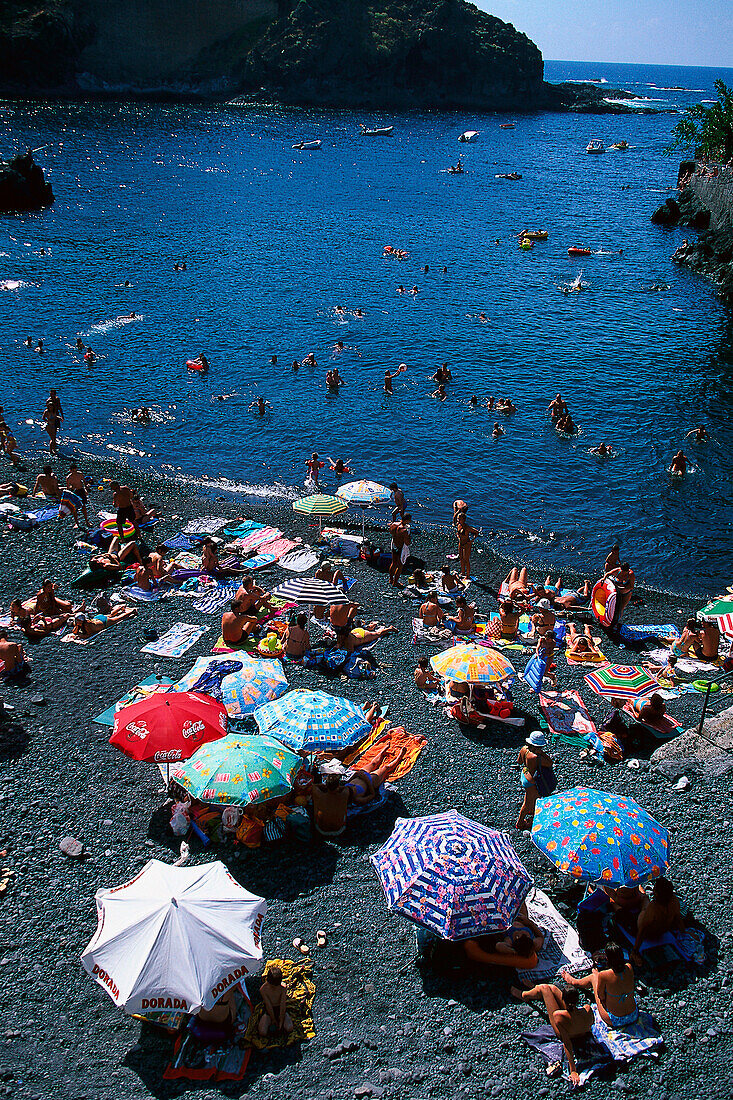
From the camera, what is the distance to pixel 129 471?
94.6ft

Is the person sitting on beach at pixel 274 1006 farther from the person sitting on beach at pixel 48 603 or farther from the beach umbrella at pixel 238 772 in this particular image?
the person sitting on beach at pixel 48 603

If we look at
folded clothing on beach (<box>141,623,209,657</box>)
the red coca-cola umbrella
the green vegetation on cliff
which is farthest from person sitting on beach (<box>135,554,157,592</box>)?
the green vegetation on cliff

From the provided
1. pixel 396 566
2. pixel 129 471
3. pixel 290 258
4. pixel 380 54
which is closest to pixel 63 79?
pixel 380 54

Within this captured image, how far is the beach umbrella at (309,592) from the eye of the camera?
61.6ft

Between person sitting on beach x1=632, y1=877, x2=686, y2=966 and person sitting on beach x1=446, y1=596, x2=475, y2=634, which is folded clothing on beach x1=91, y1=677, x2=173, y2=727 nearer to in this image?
person sitting on beach x1=446, y1=596, x2=475, y2=634

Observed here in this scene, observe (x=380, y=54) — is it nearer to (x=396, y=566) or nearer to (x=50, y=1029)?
(x=396, y=566)

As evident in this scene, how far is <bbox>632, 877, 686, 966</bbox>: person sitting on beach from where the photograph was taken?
9.74 metres

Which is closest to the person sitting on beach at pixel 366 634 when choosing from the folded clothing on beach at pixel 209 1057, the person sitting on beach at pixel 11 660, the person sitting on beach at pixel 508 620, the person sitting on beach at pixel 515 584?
the person sitting on beach at pixel 508 620

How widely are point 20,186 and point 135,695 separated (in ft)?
232

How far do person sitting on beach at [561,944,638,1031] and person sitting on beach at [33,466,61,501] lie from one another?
21214mm

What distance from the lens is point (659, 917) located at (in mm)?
9781

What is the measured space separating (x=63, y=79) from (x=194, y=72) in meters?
28.5

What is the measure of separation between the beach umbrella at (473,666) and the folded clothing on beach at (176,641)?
5761 mm

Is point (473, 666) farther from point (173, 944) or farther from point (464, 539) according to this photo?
point (464, 539)
